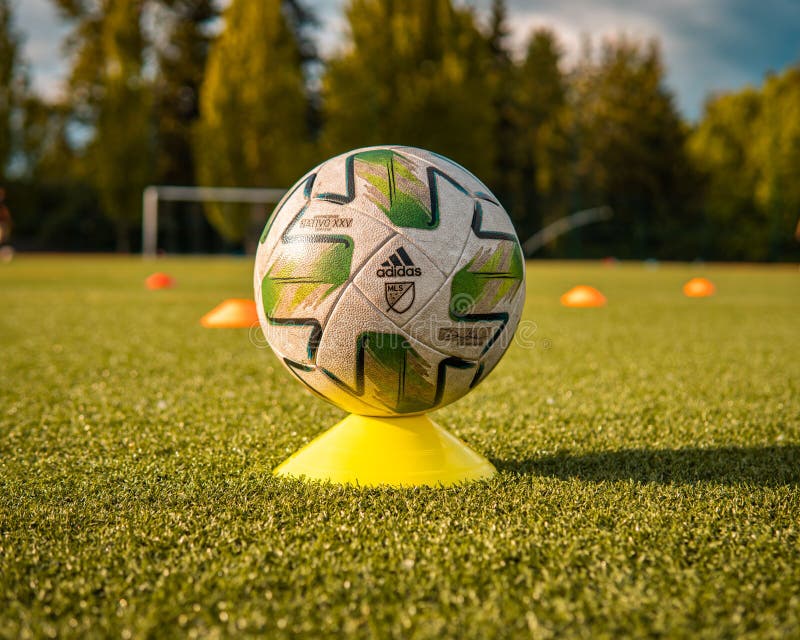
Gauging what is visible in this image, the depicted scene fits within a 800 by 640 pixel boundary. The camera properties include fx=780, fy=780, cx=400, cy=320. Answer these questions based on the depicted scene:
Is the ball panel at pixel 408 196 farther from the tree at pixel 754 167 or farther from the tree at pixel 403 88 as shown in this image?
the tree at pixel 754 167

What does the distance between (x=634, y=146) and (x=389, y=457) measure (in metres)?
47.7

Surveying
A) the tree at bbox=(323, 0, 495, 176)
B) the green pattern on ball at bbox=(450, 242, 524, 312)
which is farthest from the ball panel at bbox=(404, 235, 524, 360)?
the tree at bbox=(323, 0, 495, 176)

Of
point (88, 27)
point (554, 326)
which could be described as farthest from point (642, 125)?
point (554, 326)

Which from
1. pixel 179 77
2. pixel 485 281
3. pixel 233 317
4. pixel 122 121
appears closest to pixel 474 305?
pixel 485 281

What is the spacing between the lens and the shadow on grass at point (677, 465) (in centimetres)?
338

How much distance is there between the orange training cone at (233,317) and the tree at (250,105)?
30428 mm

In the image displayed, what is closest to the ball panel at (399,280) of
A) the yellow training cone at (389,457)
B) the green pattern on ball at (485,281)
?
the green pattern on ball at (485,281)

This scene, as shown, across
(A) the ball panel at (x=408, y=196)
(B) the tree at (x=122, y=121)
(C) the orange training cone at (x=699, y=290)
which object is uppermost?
(B) the tree at (x=122, y=121)

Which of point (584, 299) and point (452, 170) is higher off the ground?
point (452, 170)

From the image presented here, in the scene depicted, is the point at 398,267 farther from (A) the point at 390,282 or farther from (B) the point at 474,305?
(B) the point at 474,305

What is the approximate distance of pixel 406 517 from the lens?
9.23 ft

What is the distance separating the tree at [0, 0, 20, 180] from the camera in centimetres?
3962

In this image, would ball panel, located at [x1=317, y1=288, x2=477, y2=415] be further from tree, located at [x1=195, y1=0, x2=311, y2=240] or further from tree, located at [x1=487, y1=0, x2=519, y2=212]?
tree, located at [x1=487, y1=0, x2=519, y2=212]

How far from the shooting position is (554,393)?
17.9 feet
